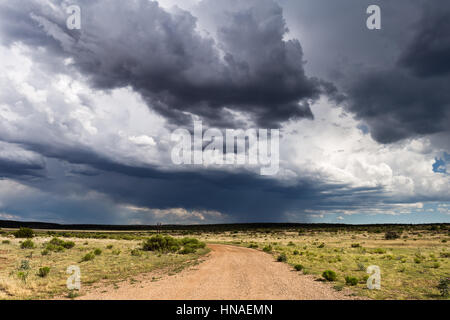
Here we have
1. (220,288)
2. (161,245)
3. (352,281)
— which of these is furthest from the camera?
(161,245)

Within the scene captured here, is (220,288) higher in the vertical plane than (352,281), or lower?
higher

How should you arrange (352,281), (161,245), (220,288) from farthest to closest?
(161,245), (352,281), (220,288)

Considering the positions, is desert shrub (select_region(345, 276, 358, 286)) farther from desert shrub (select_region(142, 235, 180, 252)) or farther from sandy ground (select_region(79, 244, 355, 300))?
desert shrub (select_region(142, 235, 180, 252))

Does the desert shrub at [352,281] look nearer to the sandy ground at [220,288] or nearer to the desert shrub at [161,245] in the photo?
the sandy ground at [220,288]

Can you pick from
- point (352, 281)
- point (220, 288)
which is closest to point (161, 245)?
point (220, 288)

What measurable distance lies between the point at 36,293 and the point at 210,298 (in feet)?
27.4

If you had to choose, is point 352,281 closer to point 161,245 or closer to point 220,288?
point 220,288

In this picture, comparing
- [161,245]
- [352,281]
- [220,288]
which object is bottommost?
[161,245]

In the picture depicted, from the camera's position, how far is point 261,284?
14.7 m

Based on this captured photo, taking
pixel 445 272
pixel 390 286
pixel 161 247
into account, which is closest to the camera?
pixel 390 286

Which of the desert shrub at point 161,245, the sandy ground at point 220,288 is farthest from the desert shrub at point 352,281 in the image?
the desert shrub at point 161,245

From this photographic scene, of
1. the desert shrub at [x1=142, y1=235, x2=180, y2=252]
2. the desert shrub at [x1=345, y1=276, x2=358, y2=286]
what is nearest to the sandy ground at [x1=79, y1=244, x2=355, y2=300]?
the desert shrub at [x1=345, y1=276, x2=358, y2=286]
